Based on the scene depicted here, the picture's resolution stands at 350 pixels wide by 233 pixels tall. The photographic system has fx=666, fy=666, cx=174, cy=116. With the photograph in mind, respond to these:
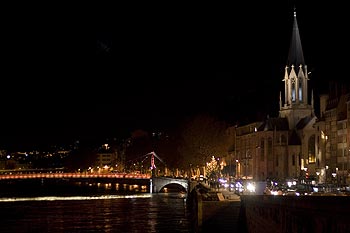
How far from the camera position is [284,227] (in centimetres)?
2273

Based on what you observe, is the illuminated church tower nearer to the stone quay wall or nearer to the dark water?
the dark water

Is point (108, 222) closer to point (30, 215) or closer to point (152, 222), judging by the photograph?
point (152, 222)

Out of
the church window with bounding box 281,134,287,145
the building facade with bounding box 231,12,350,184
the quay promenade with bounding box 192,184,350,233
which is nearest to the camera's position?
the quay promenade with bounding box 192,184,350,233

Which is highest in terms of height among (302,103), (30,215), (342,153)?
(302,103)

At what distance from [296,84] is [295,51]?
17.8 feet

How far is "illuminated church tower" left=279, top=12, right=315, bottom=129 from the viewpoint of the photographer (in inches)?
4272

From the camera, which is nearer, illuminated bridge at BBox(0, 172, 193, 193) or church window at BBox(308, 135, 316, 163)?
church window at BBox(308, 135, 316, 163)

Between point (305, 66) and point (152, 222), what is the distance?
61043mm

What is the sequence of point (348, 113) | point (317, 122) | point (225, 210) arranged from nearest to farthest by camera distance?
point (225, 210) < point (348, 113) < point (317, 122)

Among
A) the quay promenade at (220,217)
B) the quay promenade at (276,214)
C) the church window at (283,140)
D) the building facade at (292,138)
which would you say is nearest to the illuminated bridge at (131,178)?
the building facade at (292,138)

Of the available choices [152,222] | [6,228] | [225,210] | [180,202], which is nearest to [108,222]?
[152,222]

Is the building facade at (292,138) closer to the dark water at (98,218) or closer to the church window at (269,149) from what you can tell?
the church window at (269,149)

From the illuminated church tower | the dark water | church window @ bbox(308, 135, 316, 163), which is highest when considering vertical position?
the illuminated church tower

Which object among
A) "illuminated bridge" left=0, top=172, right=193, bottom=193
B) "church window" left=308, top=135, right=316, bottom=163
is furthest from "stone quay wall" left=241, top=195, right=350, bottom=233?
"church window" left=308, top=135, right=316, bottom=163
